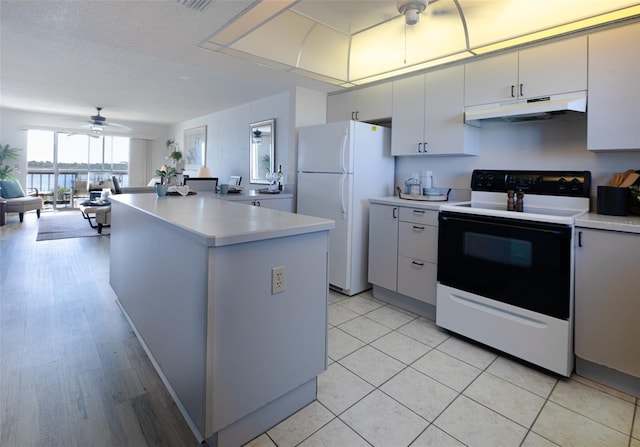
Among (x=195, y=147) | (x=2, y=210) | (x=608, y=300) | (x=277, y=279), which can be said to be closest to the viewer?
(x=277, y=279)

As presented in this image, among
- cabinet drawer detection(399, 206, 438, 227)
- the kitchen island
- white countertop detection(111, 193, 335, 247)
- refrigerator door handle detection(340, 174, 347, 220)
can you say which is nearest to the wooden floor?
the kitchen island

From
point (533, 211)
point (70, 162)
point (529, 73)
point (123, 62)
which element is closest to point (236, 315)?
point (533, 211)

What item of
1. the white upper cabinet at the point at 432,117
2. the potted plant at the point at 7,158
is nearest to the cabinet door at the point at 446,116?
the white upper cabinet at the point at 432,117

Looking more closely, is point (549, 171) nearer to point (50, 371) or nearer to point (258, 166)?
point (50, 371)

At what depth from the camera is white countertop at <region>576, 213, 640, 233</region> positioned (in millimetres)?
1784

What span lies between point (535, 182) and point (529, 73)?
805mm

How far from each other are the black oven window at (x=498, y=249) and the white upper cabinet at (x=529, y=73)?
43.4 inches

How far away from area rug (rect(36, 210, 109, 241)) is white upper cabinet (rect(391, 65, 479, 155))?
5.41 meters

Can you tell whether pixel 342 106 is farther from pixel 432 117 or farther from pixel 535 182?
pixel 535 182

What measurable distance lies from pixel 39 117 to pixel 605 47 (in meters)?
10.2

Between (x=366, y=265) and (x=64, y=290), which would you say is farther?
(x=366, y=265)

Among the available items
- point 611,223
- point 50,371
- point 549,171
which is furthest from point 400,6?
point 50,371

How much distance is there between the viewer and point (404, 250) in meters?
2.98

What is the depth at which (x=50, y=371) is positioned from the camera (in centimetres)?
196
